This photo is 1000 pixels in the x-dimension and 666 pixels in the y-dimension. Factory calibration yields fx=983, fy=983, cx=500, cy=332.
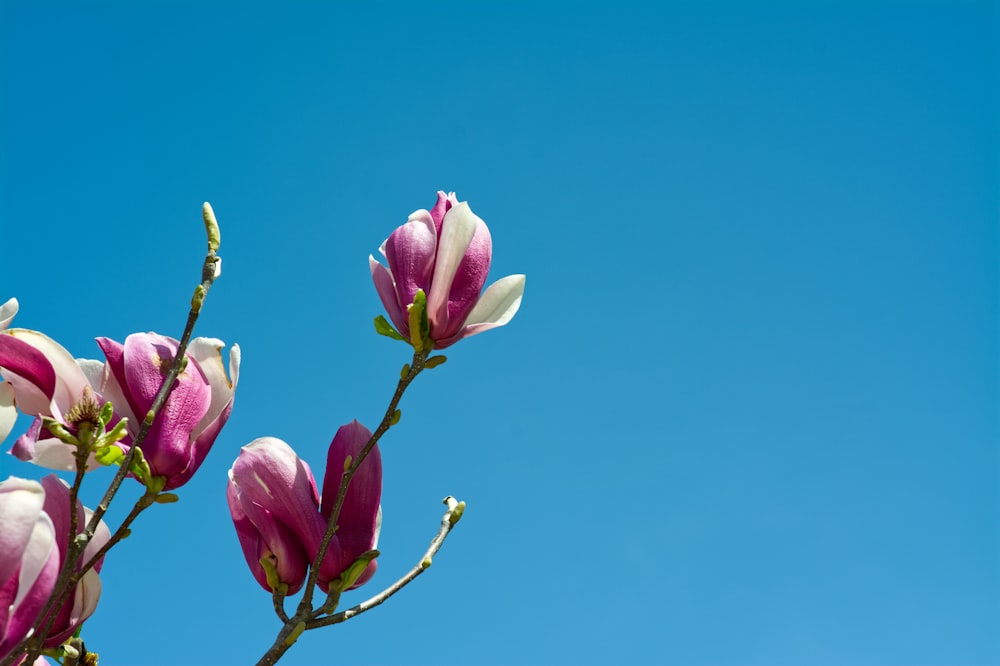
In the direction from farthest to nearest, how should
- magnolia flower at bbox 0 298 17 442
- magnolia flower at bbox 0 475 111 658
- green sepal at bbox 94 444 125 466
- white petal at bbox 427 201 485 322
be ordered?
white petal at bbox 427 201 485 322, magnolia flower at bbox 0 298 17 442, green sepal at bbox 94 444 125 466, magnolia flower at bbox 0 475 111 658

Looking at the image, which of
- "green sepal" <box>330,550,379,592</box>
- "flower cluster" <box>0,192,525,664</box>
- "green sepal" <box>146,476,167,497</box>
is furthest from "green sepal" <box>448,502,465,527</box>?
"green sepal" <box>146,476,167,497</box>

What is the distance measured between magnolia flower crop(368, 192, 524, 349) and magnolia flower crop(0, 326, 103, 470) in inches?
12.8

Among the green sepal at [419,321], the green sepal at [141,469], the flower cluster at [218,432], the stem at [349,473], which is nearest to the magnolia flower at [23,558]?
the flower cluster at [218,432]

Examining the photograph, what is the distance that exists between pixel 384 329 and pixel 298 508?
0.72ft

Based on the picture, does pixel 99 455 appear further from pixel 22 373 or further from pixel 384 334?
pixel 384 334

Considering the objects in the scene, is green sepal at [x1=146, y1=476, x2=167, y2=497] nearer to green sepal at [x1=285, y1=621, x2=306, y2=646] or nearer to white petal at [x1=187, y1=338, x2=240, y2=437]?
white petal at [x1=187, y1=338, x2=240, y2=437]

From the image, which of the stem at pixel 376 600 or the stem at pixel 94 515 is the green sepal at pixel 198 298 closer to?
the stem at pixel 94 515

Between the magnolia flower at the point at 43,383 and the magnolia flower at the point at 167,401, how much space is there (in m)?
0.03

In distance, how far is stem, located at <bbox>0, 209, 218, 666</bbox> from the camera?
2.65ft

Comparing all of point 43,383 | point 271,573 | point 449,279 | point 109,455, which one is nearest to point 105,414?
point 109,455

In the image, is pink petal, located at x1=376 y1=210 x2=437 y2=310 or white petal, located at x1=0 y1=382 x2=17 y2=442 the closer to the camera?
white petal, located at x1=0 y1=382 x2=17 y2=442

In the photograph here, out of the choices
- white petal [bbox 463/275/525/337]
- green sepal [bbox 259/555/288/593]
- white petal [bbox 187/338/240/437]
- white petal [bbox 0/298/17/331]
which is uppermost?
white petal [bbox 463/275/525/337]

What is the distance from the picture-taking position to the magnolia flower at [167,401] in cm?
96

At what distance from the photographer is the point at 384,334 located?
43.6 inches
